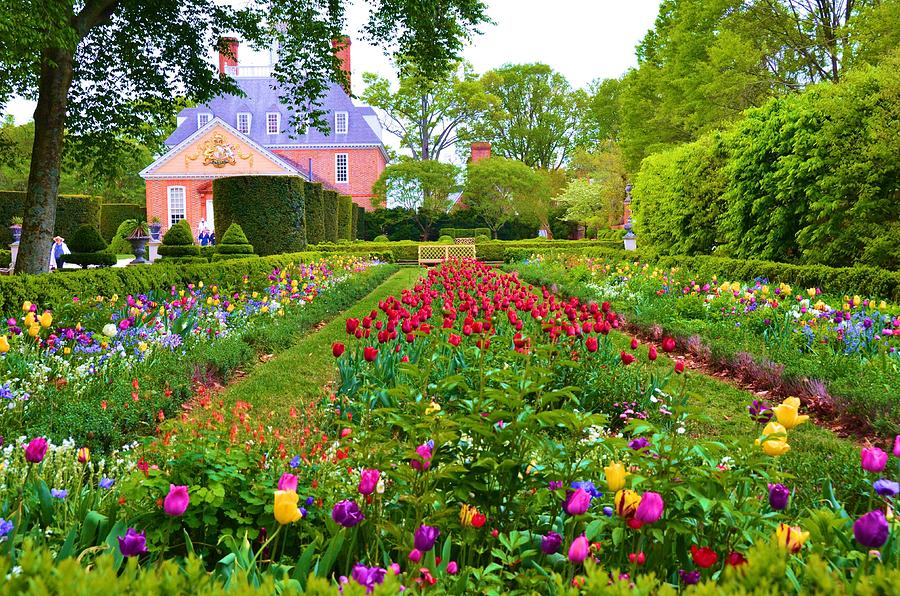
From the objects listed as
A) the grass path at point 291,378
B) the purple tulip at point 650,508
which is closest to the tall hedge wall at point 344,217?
the grass path at point 291,378

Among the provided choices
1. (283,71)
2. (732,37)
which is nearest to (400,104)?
(732,37)

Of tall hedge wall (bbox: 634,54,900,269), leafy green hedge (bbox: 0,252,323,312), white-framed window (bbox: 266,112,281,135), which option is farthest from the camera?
white-framed window (bbox: 266,112,281,135)

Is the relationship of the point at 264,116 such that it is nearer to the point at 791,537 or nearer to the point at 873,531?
the point at 791,537

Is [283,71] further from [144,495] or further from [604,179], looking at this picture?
[604,179]

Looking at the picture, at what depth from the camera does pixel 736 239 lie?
1256cm

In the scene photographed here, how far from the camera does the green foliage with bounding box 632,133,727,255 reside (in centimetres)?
1394

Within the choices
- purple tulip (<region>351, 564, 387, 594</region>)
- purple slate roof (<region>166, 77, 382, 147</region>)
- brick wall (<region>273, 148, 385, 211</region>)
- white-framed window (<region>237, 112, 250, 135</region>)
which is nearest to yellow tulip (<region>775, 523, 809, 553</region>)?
purple tulip (<region>351, 564, 387, 594</region>)

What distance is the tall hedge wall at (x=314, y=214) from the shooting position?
21794mm

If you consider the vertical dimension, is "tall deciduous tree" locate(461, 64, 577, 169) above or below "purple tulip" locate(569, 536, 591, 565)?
above

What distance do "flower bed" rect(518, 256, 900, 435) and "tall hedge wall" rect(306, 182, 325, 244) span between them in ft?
48.0

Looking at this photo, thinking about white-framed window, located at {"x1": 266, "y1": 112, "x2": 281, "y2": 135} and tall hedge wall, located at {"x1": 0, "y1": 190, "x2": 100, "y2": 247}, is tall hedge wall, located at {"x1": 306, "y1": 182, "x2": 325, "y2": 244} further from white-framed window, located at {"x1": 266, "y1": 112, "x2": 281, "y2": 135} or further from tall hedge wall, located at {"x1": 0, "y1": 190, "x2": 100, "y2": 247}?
white-framed window, located at {"x1": 266, "y1": 112, "x2": 281, "y2": 135}

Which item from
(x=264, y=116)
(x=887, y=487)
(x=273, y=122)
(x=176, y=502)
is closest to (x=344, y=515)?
(x=176, y=502)

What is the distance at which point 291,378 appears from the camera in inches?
240

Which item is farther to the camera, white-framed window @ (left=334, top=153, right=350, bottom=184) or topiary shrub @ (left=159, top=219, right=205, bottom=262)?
white-framed window @ (left=334, top=153, right=350, bottom=184)
